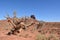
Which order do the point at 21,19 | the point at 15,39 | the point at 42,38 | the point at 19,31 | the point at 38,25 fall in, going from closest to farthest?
the point at 15,39
the point at 42,38
the point at 19,31
the point at 21,19
the point at 38,25

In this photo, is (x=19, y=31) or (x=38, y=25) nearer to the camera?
(x=19, y=31)

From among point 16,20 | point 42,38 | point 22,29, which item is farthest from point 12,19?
point 42,38

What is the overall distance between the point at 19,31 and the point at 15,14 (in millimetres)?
2605

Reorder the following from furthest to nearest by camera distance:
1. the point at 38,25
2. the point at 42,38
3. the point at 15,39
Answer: the point at 38,25 → the point at 42,38 → the point at 15,39

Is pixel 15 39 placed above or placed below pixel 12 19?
below

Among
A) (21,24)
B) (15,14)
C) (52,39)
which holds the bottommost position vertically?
(52,39)

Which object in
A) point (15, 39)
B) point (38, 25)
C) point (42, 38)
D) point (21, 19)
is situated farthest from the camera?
point (38, 25)

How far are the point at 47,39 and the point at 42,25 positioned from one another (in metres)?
15.1

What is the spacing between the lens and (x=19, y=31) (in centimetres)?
2408

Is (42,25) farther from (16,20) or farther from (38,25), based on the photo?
(16,20)

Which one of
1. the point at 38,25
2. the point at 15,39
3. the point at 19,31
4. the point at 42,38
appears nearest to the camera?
the point at 15,39

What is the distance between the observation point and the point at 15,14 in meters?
24.5

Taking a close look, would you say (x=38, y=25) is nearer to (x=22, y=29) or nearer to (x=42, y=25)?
(x=42, y=25)

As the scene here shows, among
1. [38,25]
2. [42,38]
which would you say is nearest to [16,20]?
[42,38]
